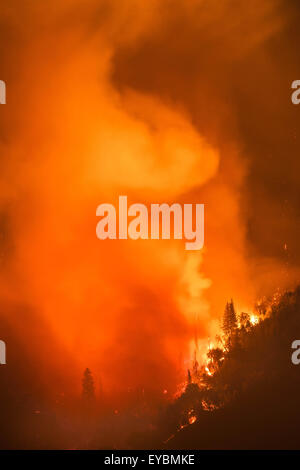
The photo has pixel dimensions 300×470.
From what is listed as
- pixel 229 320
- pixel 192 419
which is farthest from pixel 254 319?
pixel 192 419

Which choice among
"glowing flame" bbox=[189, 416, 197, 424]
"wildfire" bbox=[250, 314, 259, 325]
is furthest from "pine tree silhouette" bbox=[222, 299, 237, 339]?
"glowing flame" bbox=[189, 416, 197, 424]

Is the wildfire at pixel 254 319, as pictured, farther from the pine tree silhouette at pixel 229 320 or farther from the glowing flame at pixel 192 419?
the glowing flame at pixel 192 419

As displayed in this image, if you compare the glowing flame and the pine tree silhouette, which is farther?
the pine tree silhouette

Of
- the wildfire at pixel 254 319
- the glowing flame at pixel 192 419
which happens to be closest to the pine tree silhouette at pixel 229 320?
the wildfire at pixel 254 319

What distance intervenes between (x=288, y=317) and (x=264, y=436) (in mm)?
36228

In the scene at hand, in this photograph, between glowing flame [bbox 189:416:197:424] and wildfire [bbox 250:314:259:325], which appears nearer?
glowing flame [bbox 189:416:197:424]

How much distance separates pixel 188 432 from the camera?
86.6 m

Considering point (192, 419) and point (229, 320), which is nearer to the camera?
point (192, 419)

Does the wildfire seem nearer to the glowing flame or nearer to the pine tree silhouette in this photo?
the pine tree silhouette

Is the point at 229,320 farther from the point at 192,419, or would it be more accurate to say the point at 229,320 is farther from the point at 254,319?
the point at 192,419

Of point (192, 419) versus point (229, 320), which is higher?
point (229, 320)

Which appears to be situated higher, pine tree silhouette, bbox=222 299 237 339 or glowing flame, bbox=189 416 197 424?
pine tree silhouette, bbox=222 299 237 339

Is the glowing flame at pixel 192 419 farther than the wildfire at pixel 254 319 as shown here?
No
